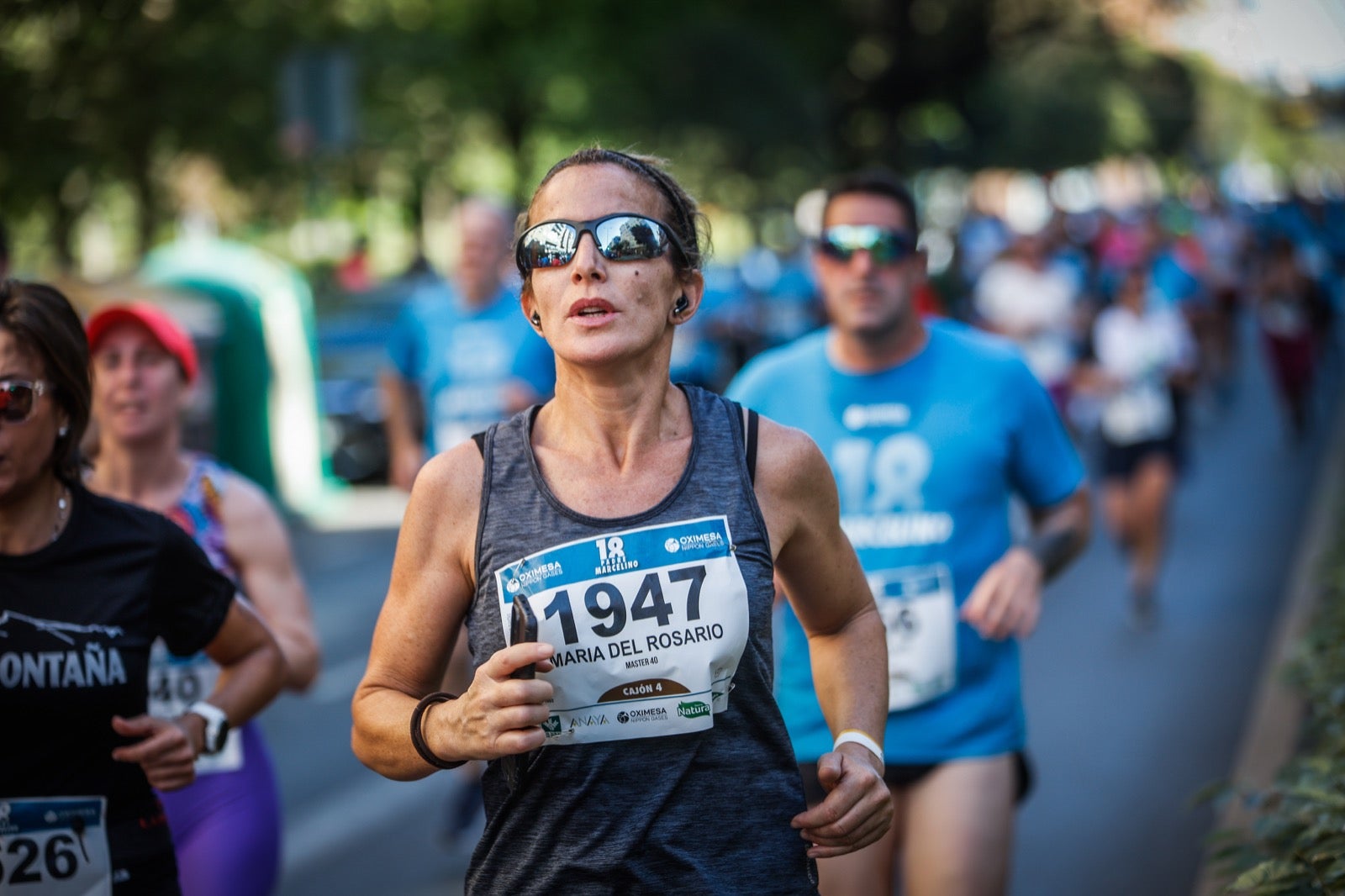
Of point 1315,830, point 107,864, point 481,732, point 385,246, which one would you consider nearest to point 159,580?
point 107,864

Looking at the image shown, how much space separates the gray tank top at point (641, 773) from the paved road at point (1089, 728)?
95.6 inches

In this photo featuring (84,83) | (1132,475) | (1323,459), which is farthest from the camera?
(1323,459)

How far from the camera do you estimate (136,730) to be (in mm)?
2990

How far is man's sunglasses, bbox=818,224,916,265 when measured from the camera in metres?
4.50

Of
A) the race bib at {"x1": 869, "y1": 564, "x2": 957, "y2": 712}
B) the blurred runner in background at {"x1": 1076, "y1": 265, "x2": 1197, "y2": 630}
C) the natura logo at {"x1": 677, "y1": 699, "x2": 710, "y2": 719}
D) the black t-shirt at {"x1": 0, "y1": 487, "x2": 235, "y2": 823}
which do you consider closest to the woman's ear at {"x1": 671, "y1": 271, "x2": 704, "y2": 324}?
the natura logo at {"x1": 677, "y1": 699, "x2": 710, "y2": 719}

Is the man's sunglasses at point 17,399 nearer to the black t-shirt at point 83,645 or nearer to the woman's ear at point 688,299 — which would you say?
the black t-shirt at point 83,645

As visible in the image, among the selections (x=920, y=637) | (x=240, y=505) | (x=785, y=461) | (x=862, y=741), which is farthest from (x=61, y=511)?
(x=920, y=637)

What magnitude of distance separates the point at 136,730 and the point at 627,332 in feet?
3.99

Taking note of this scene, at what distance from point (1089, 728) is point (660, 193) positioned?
5577 millimetres

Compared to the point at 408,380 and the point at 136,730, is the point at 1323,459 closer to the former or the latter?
the point at 408,380

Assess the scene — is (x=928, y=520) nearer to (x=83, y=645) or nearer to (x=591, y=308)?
(x=591, y=308)

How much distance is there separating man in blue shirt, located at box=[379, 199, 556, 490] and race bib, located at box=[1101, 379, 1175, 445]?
14.3ft

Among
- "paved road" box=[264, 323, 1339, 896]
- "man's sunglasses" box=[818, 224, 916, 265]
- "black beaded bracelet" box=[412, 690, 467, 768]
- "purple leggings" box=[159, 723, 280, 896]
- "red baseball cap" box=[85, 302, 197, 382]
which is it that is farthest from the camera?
"paved road" box=[264, 323, 1339, 896]

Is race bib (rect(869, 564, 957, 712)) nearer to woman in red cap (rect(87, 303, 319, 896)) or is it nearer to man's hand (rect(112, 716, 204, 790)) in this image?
woman in red cap (rect(87, 303, 319, 896))
